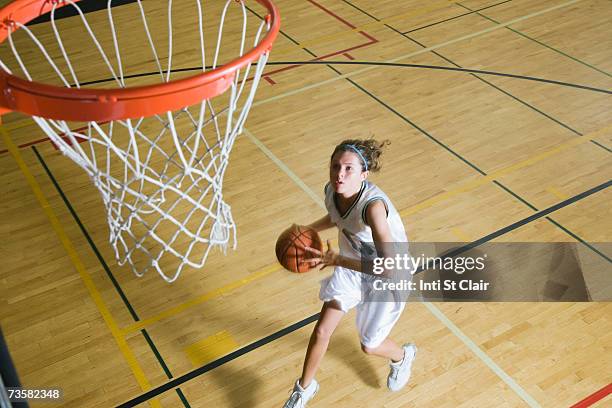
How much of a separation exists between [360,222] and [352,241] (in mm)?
159

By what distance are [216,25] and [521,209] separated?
436 centimetres

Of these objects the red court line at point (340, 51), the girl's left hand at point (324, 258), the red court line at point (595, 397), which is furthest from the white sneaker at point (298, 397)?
the red court line at point (340, 51)

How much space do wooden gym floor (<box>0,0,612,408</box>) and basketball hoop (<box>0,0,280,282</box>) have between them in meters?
0.26

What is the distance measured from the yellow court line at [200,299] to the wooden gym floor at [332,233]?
12 mm

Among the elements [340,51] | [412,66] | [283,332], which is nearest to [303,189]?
[283,332]

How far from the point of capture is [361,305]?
3.60 meters

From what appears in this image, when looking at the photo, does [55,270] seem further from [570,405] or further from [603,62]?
[603,62]

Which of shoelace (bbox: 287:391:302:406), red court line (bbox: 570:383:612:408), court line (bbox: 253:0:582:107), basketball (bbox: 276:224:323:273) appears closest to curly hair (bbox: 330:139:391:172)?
basketball (bbox: 276:224:323:273)

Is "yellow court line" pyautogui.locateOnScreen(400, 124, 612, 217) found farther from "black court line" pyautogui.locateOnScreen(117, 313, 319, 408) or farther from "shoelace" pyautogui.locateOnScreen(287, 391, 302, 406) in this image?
"shoelace" pyautogui.locateOnScreen(287, 391, 302, 406)

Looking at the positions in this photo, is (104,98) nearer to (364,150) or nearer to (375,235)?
(364,150)

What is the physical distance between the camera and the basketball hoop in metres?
2.88

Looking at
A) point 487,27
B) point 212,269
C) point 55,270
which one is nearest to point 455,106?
point 487,27

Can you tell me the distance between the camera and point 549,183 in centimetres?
546

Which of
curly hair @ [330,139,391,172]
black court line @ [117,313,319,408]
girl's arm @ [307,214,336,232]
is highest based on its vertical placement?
curly hair @ [330,139,391,172]
